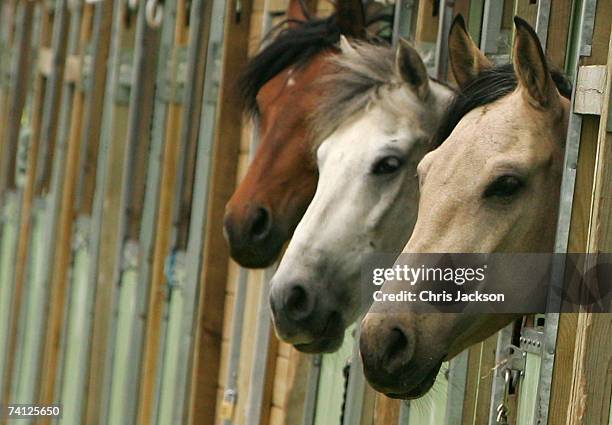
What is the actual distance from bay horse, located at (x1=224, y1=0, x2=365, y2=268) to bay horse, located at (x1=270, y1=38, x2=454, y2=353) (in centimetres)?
35

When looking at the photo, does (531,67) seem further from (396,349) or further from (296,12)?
(296,12)

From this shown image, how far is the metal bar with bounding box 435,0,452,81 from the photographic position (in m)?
4.05

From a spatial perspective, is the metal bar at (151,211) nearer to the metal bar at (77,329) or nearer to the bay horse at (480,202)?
the metal bar at (77,329)

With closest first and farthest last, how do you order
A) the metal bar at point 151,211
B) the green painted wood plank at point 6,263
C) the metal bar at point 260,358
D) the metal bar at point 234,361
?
the metal bar at point 260,358 → the metal bar at point 234,361 → the metal bar at point 151,211 → the green painted wood plank at point 6,263

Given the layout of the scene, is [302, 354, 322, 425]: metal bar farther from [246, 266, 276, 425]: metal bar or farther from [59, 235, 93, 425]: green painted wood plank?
[59, 235, 93, 425]: green painted wood plank

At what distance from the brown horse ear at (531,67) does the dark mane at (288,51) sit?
1.23m

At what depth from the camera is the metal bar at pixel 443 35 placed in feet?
13.3

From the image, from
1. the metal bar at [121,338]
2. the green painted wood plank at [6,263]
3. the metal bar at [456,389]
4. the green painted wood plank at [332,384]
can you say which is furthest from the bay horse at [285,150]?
the green painted wood plank at [6,263]

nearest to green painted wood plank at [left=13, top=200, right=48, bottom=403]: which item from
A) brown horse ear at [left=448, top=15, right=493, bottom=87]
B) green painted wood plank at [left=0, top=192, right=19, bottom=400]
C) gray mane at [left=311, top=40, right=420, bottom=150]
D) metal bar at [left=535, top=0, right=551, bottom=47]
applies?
green painted wood plank at [left=0, top=192, right=19, bottom=400]

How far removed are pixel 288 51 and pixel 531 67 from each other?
4.61ft

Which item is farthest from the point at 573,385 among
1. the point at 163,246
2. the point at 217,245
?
the point at 163,246

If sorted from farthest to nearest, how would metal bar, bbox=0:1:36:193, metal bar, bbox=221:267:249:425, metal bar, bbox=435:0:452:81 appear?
metal bar, bbox=0:1:36:193, metal bar, bbox=221:267:249:425, metal bar, bbox=435:0:452:81

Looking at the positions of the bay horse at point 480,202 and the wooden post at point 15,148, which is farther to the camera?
the wooden post at point 15,148

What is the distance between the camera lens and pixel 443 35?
406 cm
